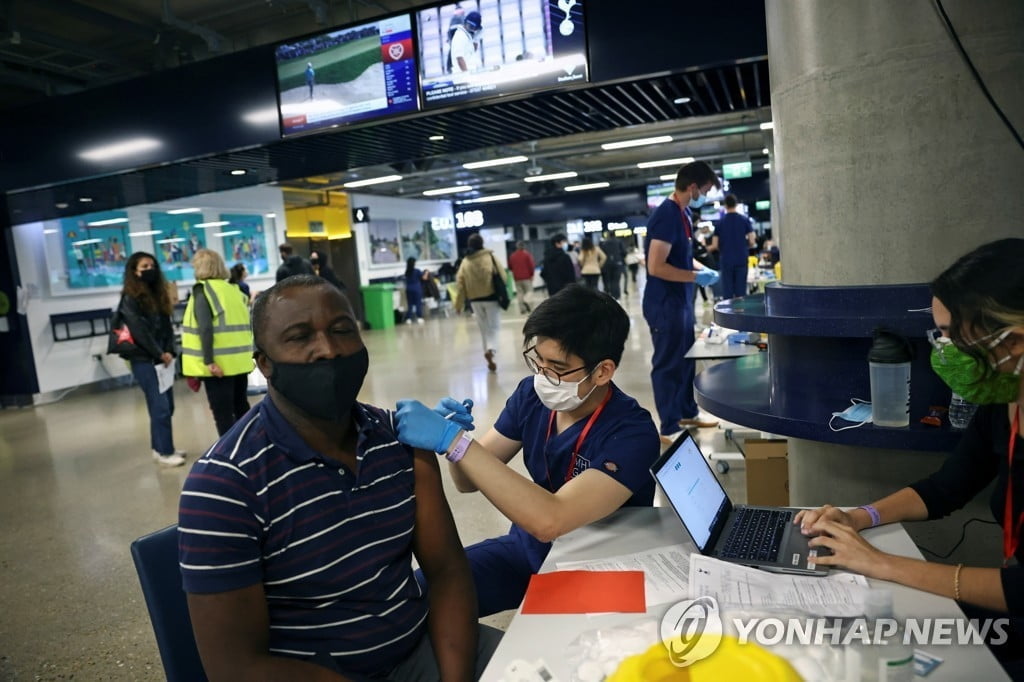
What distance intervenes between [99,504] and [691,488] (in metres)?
4.22

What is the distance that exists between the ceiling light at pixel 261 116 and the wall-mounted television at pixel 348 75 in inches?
4.6

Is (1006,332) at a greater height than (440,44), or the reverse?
(440,44)

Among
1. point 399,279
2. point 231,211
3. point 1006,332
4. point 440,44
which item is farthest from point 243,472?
point 399,279

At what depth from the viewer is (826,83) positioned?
Result: 7.47 ft

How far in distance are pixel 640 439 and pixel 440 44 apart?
11.5ft

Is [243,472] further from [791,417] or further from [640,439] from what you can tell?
[791,417]

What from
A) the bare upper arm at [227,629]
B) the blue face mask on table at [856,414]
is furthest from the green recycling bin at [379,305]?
the bare upper arm at [227,629]

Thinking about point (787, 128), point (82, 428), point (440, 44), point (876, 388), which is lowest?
point (82, 428)

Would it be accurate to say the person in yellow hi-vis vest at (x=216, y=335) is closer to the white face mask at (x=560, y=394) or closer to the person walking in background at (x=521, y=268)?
the white face mask at (x=560, y=394)

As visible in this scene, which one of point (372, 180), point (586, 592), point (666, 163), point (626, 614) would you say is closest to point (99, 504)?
point (586, 592)

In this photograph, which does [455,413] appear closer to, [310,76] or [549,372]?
[549,372]

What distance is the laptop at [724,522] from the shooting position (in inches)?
57.6

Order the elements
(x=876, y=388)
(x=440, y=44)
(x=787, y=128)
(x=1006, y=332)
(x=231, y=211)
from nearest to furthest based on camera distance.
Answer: (x=1006, y=332) < (x=876, y=388) < (x=787, y=128) < (x=440, y=44) < (x=231, y=211)

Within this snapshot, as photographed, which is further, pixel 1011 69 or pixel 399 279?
pixel 399 279
